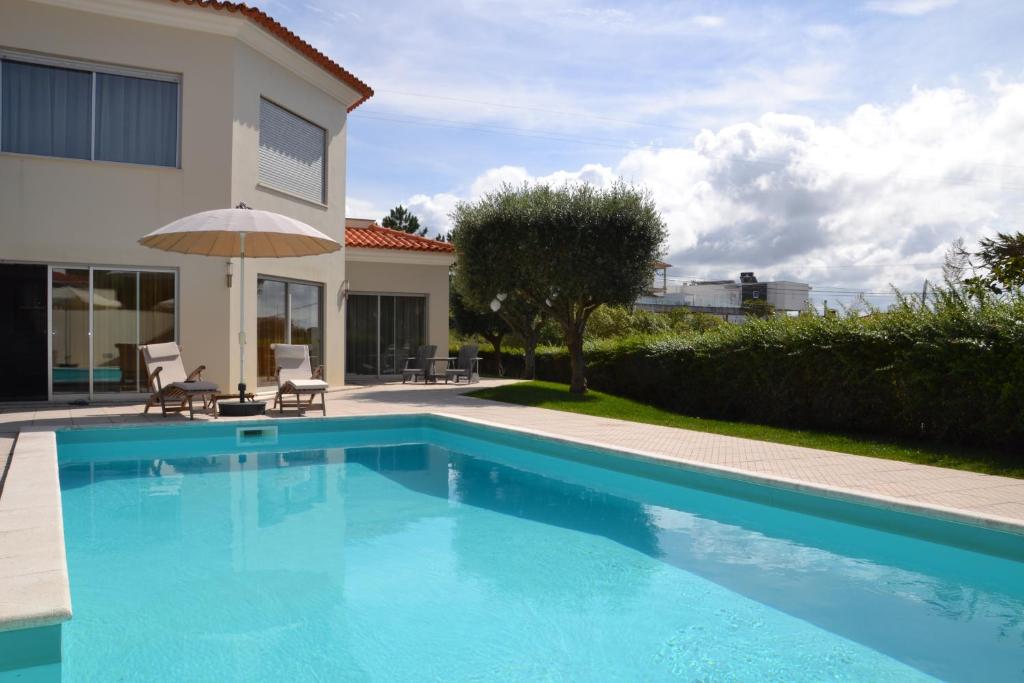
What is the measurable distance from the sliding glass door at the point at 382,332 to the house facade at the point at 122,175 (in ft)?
19.6

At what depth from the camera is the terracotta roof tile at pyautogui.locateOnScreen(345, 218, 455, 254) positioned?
19.4m

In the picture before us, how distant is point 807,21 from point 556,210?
5.83 metres

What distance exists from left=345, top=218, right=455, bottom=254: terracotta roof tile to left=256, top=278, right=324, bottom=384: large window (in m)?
3.65

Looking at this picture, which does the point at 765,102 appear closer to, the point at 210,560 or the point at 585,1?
the point at 585,1

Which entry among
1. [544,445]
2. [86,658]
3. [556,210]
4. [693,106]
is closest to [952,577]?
[544,445]

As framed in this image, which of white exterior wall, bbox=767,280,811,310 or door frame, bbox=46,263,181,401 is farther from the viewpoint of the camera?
white exterior wall, bbox=767,280,811,310

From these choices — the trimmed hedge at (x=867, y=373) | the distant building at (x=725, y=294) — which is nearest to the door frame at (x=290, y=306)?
→ the trimmed hedge at (x=867, y=373)

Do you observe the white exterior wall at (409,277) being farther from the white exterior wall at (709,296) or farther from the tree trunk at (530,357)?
the white exterior wall at (709,296)

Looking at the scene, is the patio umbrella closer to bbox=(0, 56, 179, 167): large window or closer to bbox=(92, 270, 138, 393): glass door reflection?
bbox=(92, 270, 138, 393): glass door reflection

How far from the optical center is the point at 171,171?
1280cm

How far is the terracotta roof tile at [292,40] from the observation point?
41.3ft

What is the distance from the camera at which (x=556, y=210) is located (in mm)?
16109

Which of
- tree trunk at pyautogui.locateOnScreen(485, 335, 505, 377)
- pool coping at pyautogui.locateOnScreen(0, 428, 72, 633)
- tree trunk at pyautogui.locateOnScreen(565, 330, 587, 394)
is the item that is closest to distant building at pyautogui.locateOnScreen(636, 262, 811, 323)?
tree trunk at pyautogui.locateOnScreen(485, 335, 505, 377)

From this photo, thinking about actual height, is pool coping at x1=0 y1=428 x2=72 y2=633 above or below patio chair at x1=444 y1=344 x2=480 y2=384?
below
